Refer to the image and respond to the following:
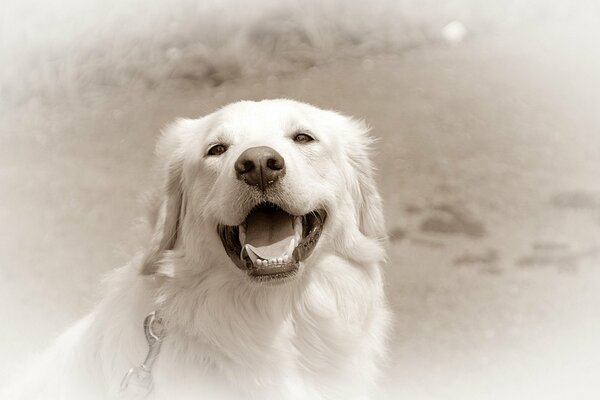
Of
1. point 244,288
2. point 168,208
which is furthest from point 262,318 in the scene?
point 168,208

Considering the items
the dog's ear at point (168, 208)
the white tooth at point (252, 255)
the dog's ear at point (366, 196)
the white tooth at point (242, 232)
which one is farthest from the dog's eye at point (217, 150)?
the dog's ear at point (366, 196)

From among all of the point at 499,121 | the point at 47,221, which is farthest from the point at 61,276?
the point at 499,121

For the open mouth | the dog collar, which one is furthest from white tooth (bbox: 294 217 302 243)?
the dog collar

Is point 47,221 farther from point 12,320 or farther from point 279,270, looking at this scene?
point 279,270

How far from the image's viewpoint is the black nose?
9.52 ft

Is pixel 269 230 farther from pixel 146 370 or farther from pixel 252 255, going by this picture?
pixel 146 370

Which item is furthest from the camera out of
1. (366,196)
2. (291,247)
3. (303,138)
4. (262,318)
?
(366,196)

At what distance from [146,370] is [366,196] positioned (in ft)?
4.65

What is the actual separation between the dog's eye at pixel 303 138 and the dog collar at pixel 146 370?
1053mm

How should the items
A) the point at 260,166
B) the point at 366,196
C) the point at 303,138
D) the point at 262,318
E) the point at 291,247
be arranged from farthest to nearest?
the point at 366,196 → the point at 303,138 → the point at 262,318 → the point at 291,247 → the point at 260,166

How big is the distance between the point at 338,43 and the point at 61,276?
4143 millimetres

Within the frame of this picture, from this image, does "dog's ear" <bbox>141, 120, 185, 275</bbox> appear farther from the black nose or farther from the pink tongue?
the black nose

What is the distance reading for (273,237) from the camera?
3111 millimetres

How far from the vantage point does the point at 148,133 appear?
7676mm
